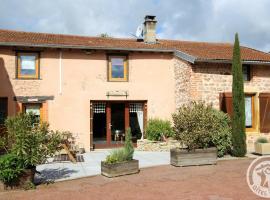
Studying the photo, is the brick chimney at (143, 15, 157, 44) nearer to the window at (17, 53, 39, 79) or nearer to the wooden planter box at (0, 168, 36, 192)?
the window at (17, 53, 39, 79)

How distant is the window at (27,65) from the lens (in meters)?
15.3

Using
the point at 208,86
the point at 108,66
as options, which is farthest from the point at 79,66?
the point at 208,86

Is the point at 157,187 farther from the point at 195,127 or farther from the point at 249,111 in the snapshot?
the point at 249,111

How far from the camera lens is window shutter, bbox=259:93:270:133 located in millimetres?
15898

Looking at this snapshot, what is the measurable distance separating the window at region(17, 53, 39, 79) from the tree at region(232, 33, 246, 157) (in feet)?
28.8

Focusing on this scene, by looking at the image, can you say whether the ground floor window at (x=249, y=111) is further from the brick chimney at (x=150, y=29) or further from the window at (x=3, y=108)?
the window at (x=3, y=108)

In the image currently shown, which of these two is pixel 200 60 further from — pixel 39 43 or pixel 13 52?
pixel 13 52

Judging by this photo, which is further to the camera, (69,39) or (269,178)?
(69,39)

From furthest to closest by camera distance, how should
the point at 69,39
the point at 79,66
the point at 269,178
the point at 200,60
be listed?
the point at 69,39 → the point at 79,66 → the point at 200,60 → the point at 269,178

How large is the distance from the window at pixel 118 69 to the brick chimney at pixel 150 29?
7.88ft

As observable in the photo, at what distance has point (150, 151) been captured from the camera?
15383 millimetres

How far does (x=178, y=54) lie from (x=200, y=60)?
1.74 meters

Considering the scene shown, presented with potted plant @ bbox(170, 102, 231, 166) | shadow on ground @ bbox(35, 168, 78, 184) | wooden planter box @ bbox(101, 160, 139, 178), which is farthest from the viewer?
potted plant @ bbox(170, 102, 231, 166)

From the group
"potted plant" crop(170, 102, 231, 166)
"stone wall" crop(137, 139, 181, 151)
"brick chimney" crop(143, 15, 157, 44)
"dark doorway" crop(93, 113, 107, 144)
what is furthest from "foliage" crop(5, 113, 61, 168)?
"brick chimney" crop(143, 15, 157, 44)
